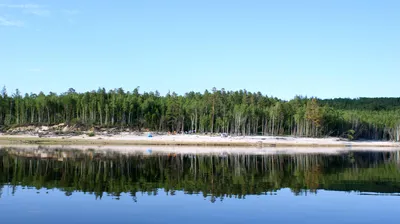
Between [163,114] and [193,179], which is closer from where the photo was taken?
[193,179]

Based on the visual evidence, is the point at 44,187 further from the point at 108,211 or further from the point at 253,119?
the point at 253,119

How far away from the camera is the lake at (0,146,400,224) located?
21.8 metres

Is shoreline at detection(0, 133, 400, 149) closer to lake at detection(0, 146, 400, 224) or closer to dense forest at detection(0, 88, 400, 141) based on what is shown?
dense forest at detection(0, 88, 400, 141)

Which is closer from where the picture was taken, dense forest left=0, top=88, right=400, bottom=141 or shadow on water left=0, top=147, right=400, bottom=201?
shadow on water left=0, top=147, right=400, bottom=201

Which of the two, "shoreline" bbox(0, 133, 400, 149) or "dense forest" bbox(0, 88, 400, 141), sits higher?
"dense forest" bbox(0, 88, 400, 141)

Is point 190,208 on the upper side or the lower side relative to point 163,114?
lower

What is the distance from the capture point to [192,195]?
2812cm

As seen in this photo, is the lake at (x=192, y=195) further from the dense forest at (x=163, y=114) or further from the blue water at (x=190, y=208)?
the dense forest at (x=163, y=114)

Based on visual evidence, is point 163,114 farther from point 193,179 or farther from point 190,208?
point 190,208

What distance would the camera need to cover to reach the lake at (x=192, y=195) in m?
21.8

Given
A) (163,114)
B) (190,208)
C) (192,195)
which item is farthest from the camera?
(163,114)

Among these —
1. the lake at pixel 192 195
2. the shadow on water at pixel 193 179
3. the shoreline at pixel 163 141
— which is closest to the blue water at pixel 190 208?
the lake at pixel 192 195

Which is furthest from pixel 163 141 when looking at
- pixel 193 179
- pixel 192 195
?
pixel 192 195

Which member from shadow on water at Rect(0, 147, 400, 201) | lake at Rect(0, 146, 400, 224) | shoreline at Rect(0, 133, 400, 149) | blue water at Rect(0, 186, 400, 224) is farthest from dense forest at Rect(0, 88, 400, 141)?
blue water at Rect(0, 186, 400, 224)
